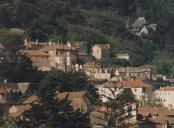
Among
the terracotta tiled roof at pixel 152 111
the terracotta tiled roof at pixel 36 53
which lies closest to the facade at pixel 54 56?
the terracotta tiled roof at pixel 36 53

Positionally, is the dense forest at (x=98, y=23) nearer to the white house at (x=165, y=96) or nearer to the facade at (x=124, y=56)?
the facade at (x=124, y=56)

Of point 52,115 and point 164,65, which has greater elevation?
point 52,115

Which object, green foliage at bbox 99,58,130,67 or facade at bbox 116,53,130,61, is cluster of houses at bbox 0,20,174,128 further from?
green foliage at bbox 99,58,130,67

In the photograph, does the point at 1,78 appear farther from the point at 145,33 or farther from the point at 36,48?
the point at 145,33

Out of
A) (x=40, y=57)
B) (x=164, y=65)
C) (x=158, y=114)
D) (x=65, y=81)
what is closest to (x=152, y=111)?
(x=158, y=114)

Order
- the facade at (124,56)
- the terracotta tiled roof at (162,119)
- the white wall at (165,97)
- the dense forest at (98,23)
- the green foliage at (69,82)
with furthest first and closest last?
the dense forest at (98,23) → the facade at (124,56) → the white wall at (165,97) → the green foliage at (69,82) → the terracotta tiled roof at (162,119)

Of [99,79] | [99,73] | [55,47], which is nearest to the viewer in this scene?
[99,79]

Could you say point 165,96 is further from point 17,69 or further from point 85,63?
point 85,63

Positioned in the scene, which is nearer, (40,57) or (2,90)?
(2,90)
